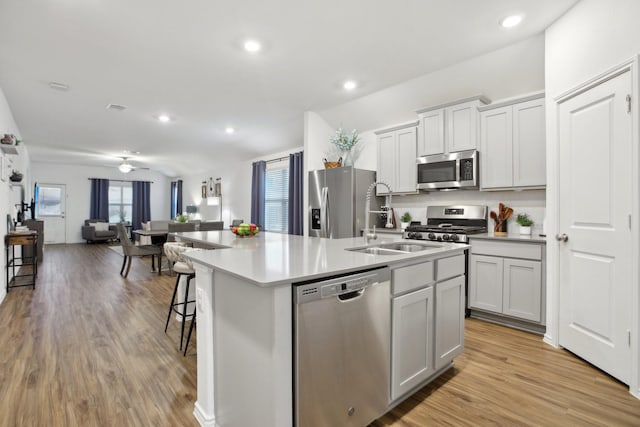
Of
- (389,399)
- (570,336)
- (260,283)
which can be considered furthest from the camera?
(570,336)

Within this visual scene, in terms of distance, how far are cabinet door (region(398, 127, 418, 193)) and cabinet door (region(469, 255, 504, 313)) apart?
124 cm

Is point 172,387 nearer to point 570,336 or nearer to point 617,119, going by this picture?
point 570,336

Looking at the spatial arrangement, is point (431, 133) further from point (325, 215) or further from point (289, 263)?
point (289, 263)

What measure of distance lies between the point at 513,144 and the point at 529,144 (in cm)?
14

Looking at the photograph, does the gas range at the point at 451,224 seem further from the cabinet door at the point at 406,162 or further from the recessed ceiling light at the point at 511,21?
the recessed ceiling light at the point at 511,21

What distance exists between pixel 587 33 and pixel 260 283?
2.92 meters

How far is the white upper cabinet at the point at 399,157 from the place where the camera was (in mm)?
4203

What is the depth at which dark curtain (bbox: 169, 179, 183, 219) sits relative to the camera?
12.0 metres

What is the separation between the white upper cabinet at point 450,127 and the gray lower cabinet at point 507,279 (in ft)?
3.74

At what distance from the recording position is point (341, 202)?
4.44m

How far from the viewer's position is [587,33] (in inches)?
94.8

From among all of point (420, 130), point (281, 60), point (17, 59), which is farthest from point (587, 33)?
point (17, 59)

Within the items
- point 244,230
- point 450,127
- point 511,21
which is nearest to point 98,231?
point 244,230

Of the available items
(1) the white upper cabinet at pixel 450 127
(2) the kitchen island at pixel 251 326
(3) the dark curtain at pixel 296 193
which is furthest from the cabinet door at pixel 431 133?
(3) the dark curtain at pixel 296 193
